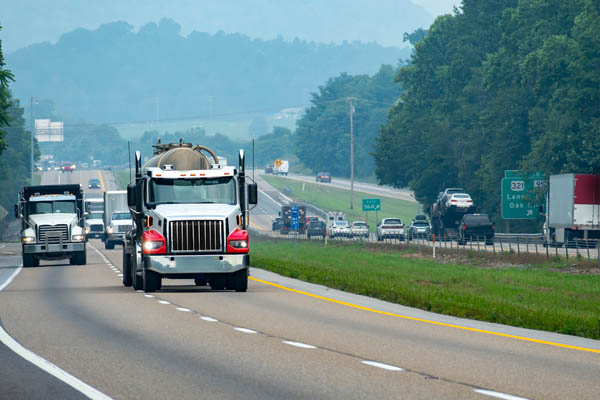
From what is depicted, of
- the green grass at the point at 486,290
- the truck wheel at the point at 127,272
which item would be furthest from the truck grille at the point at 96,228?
the truck wheel at the point at 127,272

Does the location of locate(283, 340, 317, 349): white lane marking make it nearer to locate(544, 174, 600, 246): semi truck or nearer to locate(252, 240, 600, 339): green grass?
locate(252, 240, 600, 339): green grass

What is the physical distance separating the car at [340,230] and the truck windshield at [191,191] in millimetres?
67105

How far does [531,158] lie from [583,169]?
6.97 metres

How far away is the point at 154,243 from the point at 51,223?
19.5 meters

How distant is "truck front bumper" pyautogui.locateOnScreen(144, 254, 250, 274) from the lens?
24234 millimetres

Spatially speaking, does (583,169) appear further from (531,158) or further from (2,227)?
(2,227)

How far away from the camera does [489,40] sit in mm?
95562

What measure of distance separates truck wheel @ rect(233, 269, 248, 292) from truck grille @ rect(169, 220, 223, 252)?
136cm

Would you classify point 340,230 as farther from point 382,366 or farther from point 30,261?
point 382,366

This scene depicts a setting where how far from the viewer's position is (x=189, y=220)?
24234 millimetres

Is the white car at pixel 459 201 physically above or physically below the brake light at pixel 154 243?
below

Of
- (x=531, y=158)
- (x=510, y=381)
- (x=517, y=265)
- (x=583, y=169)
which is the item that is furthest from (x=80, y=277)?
(x=531, y=158)

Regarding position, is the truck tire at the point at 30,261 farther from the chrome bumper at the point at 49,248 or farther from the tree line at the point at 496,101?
the tree line at the point at 496,101

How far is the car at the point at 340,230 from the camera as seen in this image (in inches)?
3679
